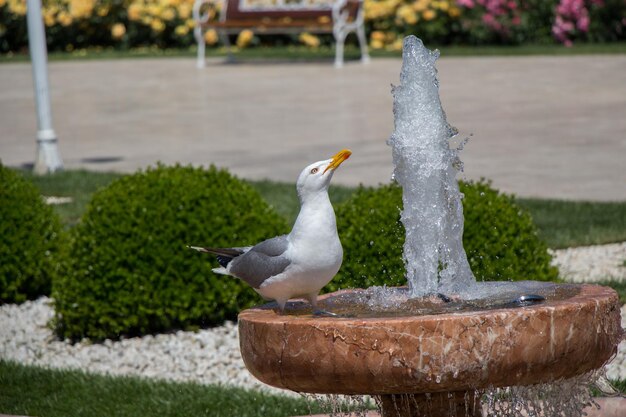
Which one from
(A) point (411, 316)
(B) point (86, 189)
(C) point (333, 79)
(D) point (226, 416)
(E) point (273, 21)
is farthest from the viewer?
(E) point (273, 21)

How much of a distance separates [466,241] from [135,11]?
1830 cm

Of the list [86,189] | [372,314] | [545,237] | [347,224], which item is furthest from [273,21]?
[372,314]

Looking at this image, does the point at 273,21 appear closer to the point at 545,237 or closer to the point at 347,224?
the point at 545,237

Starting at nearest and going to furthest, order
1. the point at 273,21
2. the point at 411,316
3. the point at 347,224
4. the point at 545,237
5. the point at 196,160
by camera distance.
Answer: the point at 411,316
the point at 347,224
the point at 545,237
the point at 196,160
the point at 273,21

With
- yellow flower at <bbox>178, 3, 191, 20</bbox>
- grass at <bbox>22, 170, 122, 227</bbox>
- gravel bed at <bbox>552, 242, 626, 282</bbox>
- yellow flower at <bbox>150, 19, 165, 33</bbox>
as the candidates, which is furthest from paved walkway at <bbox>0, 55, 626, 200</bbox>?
yellow flower at <bbox>150, 19, 165, 33</bbox>

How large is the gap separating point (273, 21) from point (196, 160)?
8.71 metres

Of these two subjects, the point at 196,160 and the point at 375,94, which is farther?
the point at 375,94

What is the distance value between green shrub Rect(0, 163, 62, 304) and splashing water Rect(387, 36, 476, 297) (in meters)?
3.08

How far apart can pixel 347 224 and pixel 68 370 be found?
134 cm

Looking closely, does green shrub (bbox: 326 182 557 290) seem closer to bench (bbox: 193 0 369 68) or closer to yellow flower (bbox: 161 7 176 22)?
bench (bbox: 193 0 369 68)

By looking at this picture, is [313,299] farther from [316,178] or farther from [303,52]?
[303,52]

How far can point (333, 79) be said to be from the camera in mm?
16844

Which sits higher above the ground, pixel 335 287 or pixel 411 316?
pixel 411 316

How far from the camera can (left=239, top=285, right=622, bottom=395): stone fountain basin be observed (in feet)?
10.3
